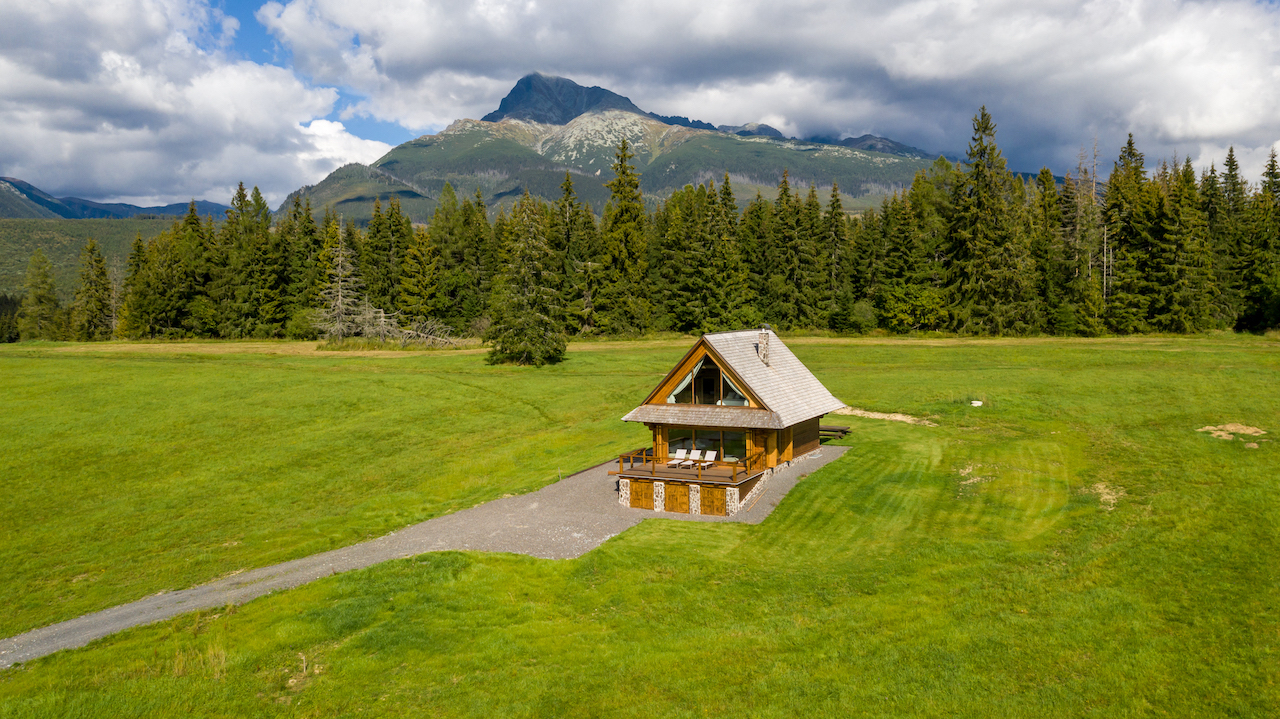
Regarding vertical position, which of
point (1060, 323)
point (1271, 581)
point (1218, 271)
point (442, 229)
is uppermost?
point (442, 229)

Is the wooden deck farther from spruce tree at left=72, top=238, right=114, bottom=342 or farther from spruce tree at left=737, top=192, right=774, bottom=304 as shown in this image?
spruce tree at left=72, top=238, right=114, bottom=342

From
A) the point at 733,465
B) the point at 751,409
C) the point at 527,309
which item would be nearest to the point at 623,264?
the point at 527,309

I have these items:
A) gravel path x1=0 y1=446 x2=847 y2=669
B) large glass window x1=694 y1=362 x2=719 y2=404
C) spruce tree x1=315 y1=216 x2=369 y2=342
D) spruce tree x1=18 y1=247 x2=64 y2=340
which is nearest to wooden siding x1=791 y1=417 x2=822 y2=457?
gravel path x1=0 y1=446 x2=847 y2=669

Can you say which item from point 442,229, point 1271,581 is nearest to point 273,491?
point 1271,581

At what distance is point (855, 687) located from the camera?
11805 mm

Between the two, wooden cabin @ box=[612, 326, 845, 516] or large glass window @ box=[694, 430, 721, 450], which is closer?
wooden cabin @ box=[612, 326, 845, 516]

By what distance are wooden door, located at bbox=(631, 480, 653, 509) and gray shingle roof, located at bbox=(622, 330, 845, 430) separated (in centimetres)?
266

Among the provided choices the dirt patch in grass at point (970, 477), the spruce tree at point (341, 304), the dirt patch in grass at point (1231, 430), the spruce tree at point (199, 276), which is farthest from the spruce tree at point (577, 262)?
the dirt patch in grass at point (1231, 430)

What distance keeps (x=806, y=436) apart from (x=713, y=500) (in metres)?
8.41

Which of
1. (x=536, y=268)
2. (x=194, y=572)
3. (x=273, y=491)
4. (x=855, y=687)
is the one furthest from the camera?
(x=536, y=268)

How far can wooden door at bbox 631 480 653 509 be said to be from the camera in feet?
→ 80.7

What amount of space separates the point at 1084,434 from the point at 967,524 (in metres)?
14.9

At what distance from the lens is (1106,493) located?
22.8 m

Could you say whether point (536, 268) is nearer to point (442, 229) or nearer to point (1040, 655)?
point (442, 229)
